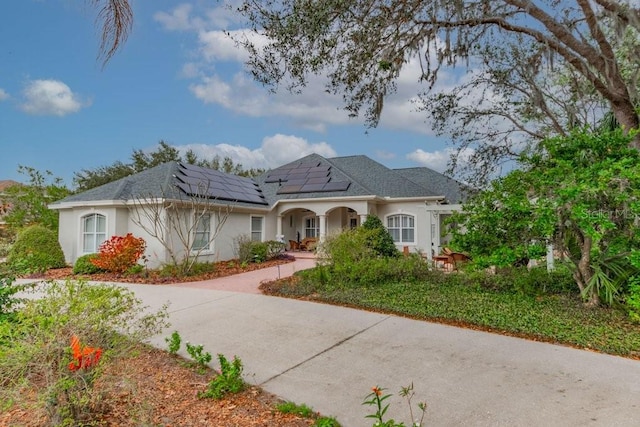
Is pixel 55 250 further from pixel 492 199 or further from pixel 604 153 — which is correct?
pixel 604 153

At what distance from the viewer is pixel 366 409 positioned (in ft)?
10.6

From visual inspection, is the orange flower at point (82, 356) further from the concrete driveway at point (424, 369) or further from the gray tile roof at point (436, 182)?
the gray tile roof at point (436, 182)

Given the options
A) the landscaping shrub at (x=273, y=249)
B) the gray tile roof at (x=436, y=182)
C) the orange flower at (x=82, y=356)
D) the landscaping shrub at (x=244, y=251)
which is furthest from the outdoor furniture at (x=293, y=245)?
the orange flower at (x=82, y=356)

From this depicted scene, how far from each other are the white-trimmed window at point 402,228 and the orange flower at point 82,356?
1614 centimetres

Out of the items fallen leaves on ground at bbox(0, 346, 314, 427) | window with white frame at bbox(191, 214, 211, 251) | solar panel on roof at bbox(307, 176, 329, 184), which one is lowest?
fallen leaves on ground at bbox(0, 346, 314, 427)

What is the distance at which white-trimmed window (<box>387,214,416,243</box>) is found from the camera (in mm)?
17672

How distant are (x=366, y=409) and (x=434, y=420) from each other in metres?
0.61

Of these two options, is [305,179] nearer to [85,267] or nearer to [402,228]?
[402,228]

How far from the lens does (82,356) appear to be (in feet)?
8.96

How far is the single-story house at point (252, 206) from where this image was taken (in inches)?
514

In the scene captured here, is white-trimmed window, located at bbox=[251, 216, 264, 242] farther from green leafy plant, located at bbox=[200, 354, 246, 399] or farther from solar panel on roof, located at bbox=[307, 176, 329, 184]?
green leafy plant, located at bbox=[200, 354, 246, 399]

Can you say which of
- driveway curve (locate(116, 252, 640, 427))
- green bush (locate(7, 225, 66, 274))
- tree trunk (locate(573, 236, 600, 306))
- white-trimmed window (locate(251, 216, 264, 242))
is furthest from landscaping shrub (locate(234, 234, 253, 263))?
tree trunk (locate(573, 236, 600, 306))

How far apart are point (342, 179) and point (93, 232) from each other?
39.2 ft

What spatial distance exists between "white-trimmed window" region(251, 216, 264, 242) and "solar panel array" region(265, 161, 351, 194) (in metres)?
2.43
